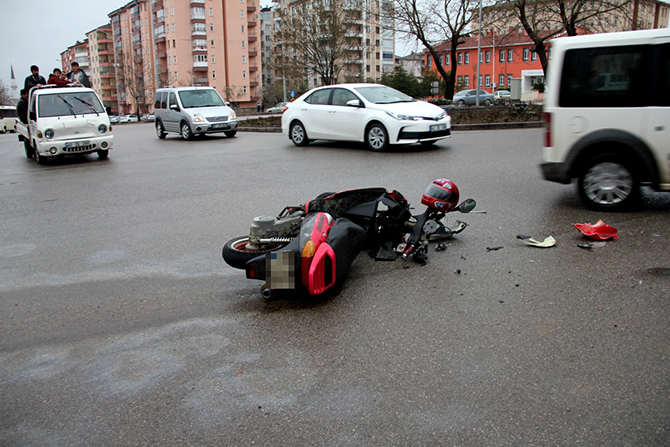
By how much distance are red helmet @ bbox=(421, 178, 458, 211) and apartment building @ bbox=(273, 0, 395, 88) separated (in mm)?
31803

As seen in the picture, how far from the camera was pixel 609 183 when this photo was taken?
7.00 m

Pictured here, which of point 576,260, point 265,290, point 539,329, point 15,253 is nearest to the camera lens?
point 539,329

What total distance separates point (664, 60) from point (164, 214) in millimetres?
6622

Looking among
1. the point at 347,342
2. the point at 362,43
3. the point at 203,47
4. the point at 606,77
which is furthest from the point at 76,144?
the point at 203,47

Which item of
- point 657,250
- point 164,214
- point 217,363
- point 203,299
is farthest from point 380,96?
point 217,363

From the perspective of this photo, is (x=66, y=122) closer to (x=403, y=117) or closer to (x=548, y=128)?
(x=403, y=117)

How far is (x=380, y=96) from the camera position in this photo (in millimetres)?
14852

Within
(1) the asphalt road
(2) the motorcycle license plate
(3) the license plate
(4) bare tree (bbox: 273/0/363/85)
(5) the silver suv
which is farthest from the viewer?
(4) bare tree (bbox: 273/0/363/85)

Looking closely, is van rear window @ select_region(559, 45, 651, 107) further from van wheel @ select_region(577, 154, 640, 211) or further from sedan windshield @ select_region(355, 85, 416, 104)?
sedan windshield @ select_region(355, 85, 416, 104)

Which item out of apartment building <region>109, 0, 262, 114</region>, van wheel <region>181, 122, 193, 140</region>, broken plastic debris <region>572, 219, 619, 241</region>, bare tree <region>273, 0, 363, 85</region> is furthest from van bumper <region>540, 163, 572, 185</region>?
apartment building <region>109, 0, 262, 114</region>

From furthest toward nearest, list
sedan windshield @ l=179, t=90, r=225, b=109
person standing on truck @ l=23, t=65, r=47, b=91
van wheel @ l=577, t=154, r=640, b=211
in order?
sedan windshield @ l=179, t=90, r=225, b=109 → person standing on truck @ l=23, t=65, r=47, b=91 → van wheel @ l=577, t=154, r=640, b=211

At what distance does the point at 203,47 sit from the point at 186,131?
79.7 meters

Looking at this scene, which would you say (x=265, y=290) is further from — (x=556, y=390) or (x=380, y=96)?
(x=380, y=96)

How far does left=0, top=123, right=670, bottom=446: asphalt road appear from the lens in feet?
9.16
